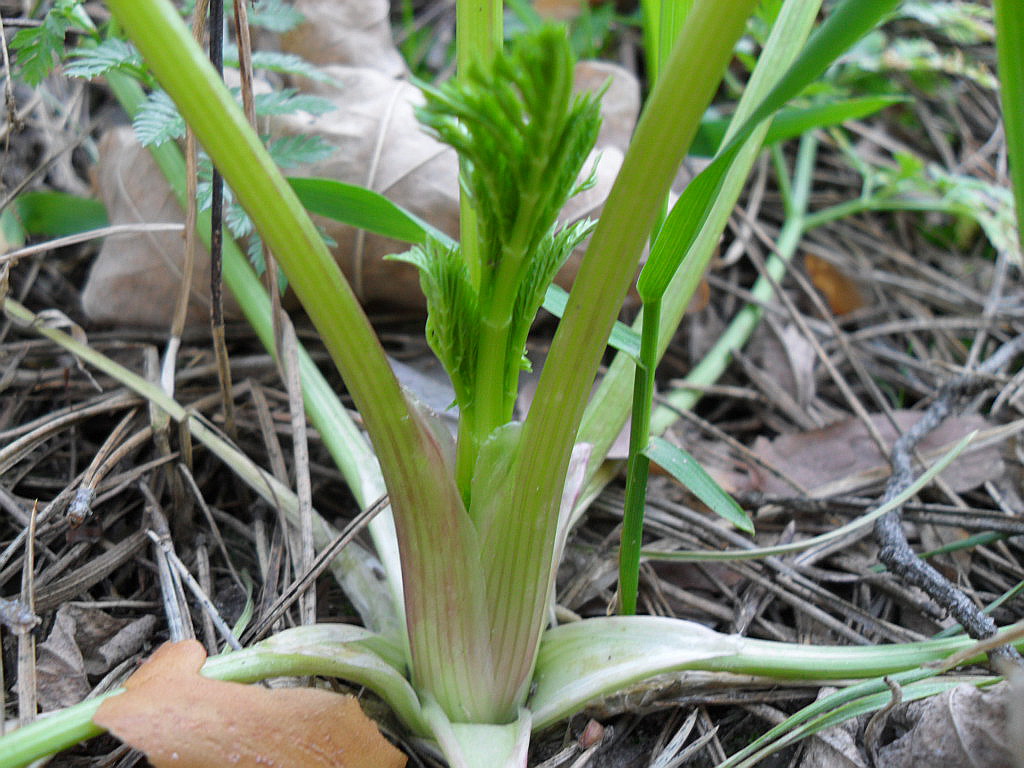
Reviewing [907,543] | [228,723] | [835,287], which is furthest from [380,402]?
[835,287]

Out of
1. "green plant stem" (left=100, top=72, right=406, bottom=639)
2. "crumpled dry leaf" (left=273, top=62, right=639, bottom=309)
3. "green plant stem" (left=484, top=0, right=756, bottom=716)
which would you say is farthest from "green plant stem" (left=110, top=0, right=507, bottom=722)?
"crumpled dry leaf" (left=273, top=62, right=639, bottom=309)

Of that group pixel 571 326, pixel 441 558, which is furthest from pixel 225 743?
pixel 571 326

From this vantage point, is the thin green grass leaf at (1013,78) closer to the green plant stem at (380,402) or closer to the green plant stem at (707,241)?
the green plant stem at (707,241)

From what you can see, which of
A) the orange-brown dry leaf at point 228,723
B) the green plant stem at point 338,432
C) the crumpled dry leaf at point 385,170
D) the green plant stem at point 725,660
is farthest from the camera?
the crumpled dry leaf at point 385,170

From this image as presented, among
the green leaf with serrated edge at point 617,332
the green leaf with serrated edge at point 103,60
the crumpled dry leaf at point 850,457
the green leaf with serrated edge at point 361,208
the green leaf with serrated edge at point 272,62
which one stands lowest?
the crumpled dry leaf at point 850,457

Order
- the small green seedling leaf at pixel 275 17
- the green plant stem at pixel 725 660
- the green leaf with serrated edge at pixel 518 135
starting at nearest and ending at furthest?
the green leaf with serrated edge at pixel 518 135
the green plant stem at pixel 725 660
the small green seedling leaf at pixel 275 17

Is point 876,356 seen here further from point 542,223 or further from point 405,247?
point 542,223

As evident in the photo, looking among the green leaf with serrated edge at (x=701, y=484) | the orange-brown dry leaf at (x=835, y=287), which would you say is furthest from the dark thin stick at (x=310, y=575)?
the orange-brown dry leaf at (x=835, y=287)
